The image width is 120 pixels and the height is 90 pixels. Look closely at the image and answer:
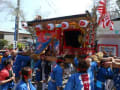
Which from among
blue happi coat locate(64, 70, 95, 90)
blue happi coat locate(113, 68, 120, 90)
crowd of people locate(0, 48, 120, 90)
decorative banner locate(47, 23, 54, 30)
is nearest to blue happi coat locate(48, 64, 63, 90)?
crowd of people locate(0, 48, 120, 90)

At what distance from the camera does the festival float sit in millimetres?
4500

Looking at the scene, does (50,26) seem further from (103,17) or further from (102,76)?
(102,76)

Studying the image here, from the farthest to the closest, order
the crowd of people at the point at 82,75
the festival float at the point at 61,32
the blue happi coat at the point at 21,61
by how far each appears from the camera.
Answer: the blue happi coat at the point at 21,61 < the festival float at the point at 61,32 < the crowd of people at the point at 82,75

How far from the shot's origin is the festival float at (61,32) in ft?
14.8

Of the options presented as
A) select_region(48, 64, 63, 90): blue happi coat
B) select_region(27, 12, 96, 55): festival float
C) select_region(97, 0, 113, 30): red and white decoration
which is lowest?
select_region(48, 64, 63, 90): blue happi coat

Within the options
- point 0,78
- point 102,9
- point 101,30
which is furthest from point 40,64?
point 101,30

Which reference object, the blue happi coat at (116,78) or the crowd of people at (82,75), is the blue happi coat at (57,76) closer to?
the crowd of people at (82,75)

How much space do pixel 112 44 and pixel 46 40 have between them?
3.44 metres

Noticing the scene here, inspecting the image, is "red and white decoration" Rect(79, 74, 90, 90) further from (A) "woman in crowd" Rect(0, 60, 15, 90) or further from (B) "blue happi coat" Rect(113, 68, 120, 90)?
(A) "woman in crowd" Rect(0, 60, 15, 90)

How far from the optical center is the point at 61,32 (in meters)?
5.58

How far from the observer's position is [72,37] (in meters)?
6.56

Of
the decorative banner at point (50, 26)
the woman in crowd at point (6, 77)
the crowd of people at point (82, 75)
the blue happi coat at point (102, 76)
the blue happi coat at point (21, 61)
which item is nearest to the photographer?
the crowd of people at point (82, 75)

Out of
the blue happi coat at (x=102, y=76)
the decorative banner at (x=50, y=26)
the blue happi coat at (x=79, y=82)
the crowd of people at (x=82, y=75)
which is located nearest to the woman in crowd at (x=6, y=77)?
the crowd of people at (x=82, y=75)

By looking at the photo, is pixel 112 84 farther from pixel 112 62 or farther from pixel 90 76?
pixel 90 76
